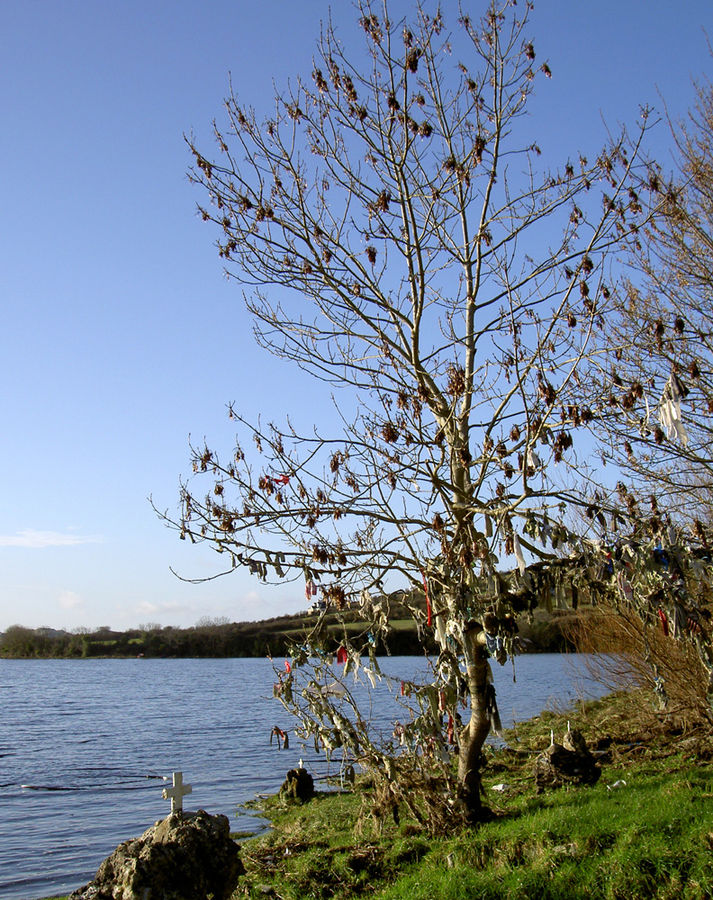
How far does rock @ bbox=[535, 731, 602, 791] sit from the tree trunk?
164 cm

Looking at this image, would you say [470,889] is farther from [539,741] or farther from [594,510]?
[539,741]

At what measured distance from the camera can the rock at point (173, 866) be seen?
541 cm

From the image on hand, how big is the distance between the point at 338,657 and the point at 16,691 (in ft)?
144

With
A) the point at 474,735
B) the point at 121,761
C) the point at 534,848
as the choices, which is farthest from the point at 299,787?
the point at 121,761

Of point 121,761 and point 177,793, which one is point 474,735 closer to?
point 177,793

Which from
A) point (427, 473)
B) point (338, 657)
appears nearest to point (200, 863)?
point (338, 657)

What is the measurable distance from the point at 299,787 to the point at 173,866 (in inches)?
322

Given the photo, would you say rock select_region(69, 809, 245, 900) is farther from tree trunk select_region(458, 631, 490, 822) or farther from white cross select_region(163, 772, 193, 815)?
tree trunk select_region(458, 631, 490, 822)

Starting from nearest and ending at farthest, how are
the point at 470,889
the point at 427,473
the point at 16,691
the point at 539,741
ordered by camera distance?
the point at 470,889
the point at 427,473
the point at 539,741
the point at 16,691

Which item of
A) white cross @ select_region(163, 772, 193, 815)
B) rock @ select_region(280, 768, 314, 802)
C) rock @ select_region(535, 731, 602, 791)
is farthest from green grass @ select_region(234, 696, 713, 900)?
rock @ select_region(280, 768, 314, 802)

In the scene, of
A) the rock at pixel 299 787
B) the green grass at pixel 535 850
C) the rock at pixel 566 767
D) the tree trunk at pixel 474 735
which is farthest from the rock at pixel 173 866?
the rock at pixel 299 787

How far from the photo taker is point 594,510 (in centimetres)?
708

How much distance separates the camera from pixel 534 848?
670 cm

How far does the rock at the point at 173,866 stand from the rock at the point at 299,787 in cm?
779
